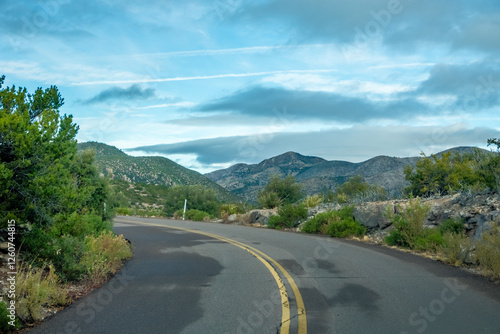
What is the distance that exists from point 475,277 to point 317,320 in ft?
18.9

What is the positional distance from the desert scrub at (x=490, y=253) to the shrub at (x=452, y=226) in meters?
3.48

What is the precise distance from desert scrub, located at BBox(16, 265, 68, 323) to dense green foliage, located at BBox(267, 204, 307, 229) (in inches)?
804

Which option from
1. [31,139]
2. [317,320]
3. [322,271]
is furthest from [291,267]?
[31,139]

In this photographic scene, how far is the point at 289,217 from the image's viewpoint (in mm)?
28250

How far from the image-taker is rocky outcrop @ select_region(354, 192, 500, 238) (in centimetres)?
1443

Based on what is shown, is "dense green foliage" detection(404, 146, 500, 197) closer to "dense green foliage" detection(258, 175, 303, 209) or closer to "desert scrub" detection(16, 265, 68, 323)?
"dense green foliage" detection(258, 175, 303, 209)

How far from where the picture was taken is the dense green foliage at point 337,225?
69.5 ft

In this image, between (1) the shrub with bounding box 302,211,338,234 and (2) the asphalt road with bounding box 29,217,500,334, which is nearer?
(2) the asphalt road with bounding box 29,217,500,334

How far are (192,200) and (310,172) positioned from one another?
4789 inches

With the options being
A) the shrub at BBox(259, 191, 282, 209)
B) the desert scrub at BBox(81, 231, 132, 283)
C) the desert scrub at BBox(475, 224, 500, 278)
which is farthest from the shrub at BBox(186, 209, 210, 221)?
the desert scrub at BBox(475, 224, 500, 278)

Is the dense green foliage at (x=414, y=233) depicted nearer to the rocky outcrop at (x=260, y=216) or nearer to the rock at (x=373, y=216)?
the rock at (x=373, y=216)

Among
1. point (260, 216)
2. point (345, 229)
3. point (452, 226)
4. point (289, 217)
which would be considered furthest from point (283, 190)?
point (452, 226)

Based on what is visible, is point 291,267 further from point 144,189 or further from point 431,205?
A: point 144,189

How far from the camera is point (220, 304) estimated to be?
815 centimetres
